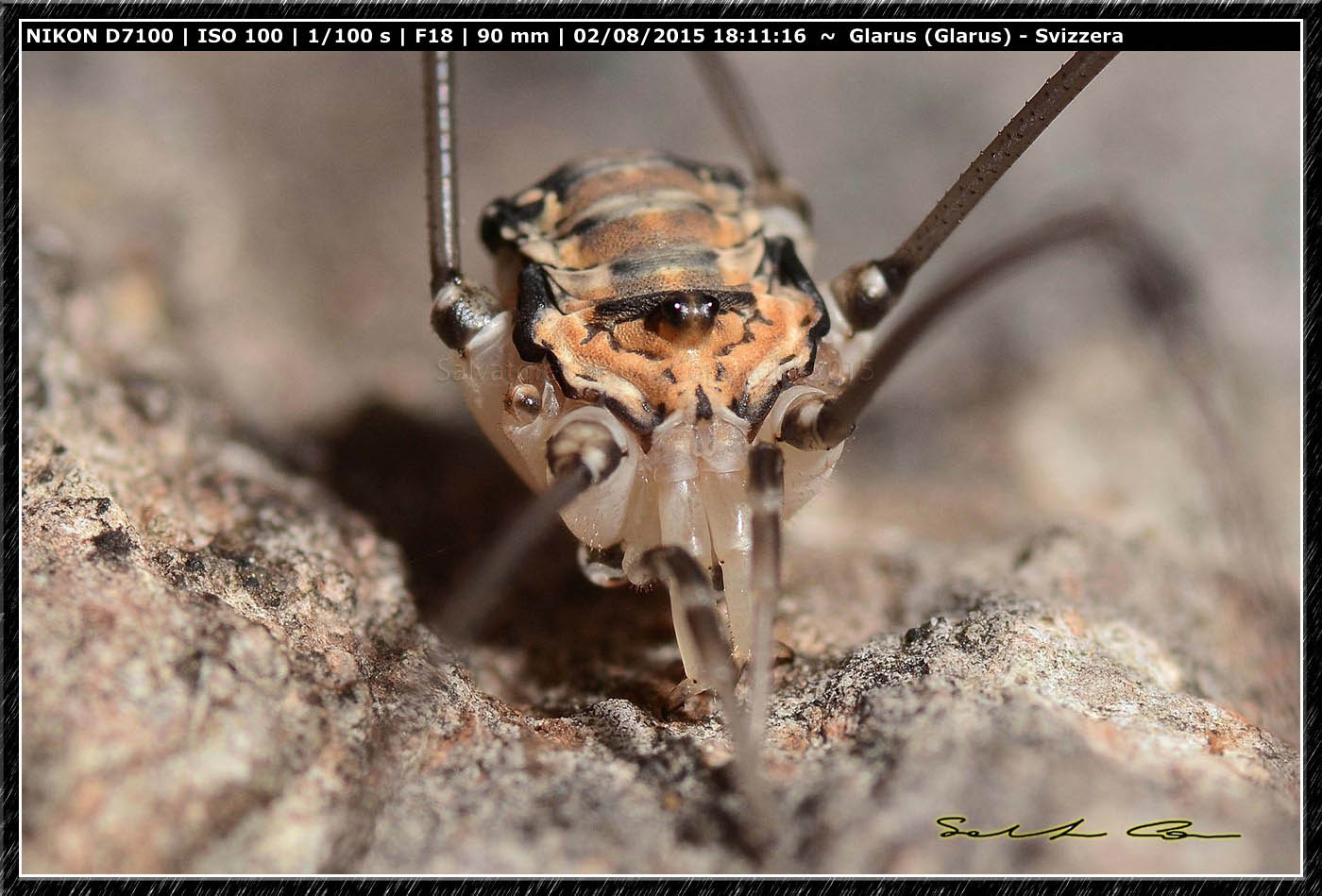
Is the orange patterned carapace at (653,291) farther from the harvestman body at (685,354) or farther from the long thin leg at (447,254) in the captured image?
the long thin leg at (447,254)

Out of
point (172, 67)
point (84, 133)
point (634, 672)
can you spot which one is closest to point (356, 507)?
point (634, 672)

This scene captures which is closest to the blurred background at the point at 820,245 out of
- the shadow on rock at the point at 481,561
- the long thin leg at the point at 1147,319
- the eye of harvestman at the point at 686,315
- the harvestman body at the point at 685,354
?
the shadow on rock at the point at 481,561

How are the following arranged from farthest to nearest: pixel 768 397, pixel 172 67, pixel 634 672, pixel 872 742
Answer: pixel 172 67
pixel 634 672
pixel 768 397
pixel 872 742

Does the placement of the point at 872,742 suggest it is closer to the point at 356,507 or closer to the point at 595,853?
Answer: the point at 595,853
